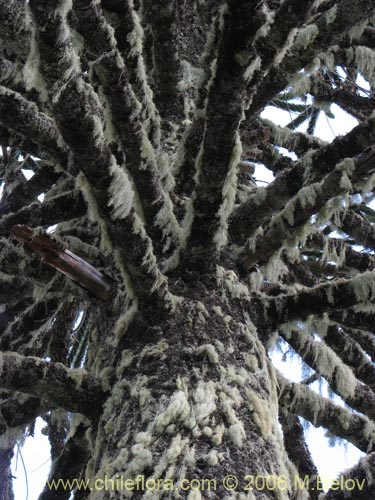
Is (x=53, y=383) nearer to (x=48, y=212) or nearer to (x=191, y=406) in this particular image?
Result: (x=191, y=406)

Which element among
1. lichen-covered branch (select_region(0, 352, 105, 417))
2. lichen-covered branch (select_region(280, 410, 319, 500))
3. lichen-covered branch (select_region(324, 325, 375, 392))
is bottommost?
lichen-covered branch (select_region(0, 352, 105, 417))

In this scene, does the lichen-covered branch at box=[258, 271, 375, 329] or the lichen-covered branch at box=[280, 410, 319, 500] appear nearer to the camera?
the lichen-covered branch at box=[258, 271, 375, 329]

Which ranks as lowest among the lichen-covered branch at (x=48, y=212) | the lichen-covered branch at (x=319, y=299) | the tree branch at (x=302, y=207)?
the lichen-covered branch at (x=319, y=299)

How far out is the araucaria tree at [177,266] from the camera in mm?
2156

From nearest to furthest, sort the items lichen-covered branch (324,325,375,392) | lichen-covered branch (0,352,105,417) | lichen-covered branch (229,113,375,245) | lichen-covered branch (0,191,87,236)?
lichen-covered branch (0,352,105,417) < lichen-covered branch (229,113,375,245) < lichen-covered branch (324,325,375,392) < lichen-covered branch (0,191,87,236)

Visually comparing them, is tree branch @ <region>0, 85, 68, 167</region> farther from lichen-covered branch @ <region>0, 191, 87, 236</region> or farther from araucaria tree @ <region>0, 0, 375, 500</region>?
lichen-covered branch @ <region>0, 191, 87, 236</region>

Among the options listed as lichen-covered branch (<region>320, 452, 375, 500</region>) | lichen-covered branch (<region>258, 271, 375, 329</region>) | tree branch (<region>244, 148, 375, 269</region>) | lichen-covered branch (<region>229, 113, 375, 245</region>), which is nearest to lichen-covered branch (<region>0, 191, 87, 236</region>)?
lichen-covered branch (<region>229, 113, 375, 245</region>)

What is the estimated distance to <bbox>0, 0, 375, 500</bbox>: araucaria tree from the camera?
7.07ft

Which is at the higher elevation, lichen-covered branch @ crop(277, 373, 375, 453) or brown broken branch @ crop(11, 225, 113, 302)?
brown broken branch @ crop(11, 225, 113, 302)

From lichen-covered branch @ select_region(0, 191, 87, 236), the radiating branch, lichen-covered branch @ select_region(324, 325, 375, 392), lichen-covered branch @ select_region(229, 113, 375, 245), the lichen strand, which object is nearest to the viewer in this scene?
the lichen strand

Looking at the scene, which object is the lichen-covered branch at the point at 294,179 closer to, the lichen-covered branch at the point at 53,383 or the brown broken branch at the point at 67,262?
the brown broken branch at the point at 67,262

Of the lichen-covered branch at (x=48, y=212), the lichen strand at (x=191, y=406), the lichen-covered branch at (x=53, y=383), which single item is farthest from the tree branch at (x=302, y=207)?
the lichen-covered branch at (x=48, y=212)

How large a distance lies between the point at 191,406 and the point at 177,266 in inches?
30.7

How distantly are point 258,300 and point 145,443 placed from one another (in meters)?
1.05
